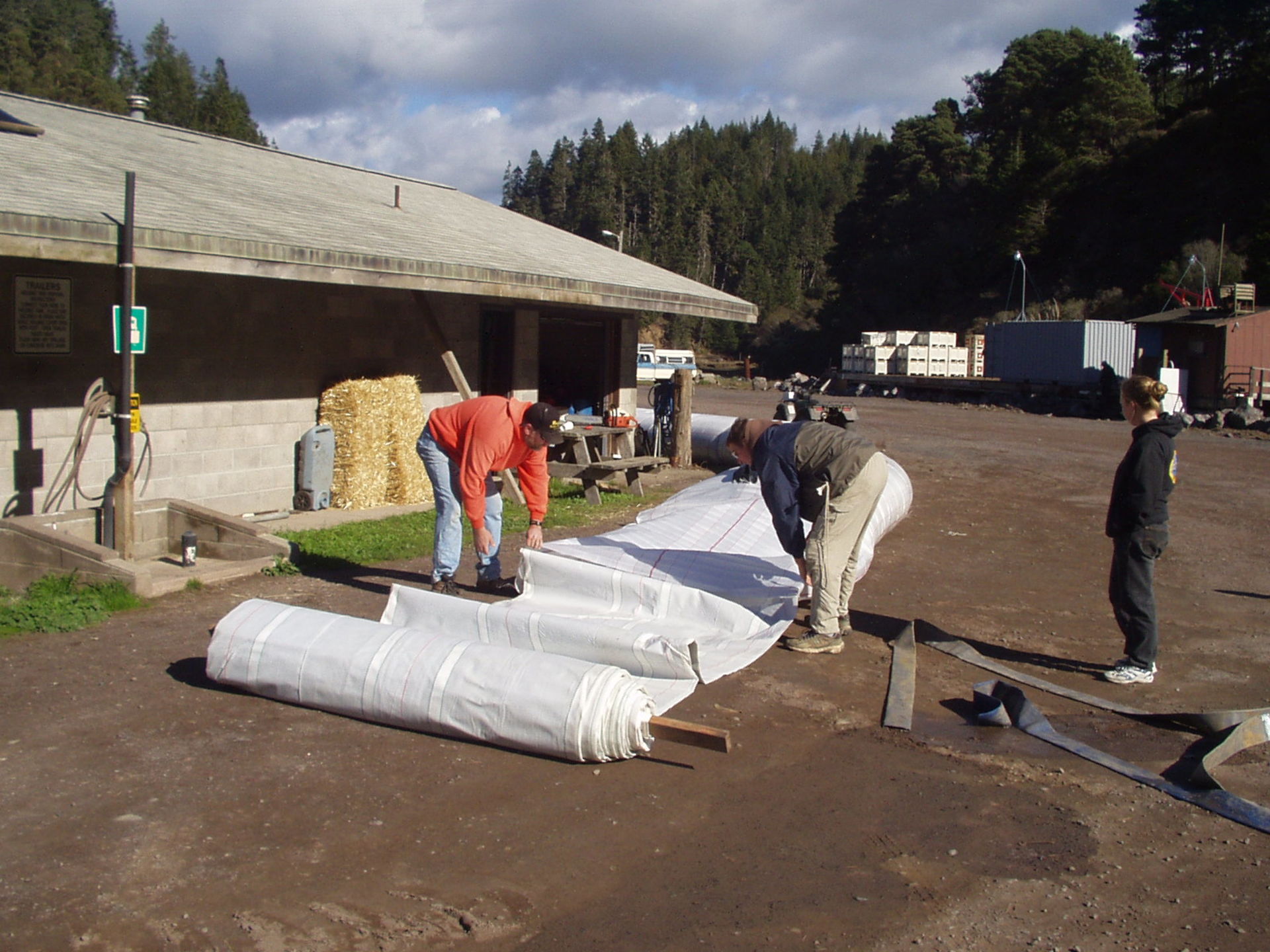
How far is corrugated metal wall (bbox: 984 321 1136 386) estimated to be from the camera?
106ft

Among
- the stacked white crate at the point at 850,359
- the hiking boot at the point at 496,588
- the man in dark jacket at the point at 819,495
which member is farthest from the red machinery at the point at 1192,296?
the hiking boot at the point at 496,588

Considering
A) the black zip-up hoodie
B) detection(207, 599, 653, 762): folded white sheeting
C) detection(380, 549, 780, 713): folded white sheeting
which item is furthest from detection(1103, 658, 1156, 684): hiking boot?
detection(207, 599, 653, 762): folded white sheeting

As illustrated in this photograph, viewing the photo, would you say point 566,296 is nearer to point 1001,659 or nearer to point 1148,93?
point 1001,659

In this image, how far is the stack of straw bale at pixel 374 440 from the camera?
10.5m

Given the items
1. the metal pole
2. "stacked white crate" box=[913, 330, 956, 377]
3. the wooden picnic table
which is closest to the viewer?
the metal pole

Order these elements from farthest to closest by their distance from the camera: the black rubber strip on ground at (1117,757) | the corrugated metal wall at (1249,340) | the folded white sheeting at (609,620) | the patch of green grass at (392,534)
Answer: the corrugated metal wall at (1249,340), the patch of green grass at (392,534), the folded white sheeting at (609,620), the black rubber strip on ground at (1117,757)

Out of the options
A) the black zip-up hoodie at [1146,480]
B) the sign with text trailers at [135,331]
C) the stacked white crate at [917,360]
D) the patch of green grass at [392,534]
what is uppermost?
the stacked white crate at [917,360]

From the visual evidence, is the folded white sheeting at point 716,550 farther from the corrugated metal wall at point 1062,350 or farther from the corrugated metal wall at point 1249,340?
the corrugated metal wall at point 1062,350

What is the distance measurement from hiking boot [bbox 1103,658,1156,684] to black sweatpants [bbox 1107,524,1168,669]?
0.08 feet

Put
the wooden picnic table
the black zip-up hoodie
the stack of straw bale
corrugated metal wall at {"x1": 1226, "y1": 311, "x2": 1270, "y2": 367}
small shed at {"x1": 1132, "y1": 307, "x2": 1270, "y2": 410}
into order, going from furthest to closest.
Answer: corrugated metal wall at {"x1": 1226, "y1": 311, "x2": 1270, "y2": 367}
small shed at {"x1": 1132, "y1": 307, "x2": 1270, "y2": 410}
the wooden picnic table
the stack of straw bale
the black zip-up hoodie

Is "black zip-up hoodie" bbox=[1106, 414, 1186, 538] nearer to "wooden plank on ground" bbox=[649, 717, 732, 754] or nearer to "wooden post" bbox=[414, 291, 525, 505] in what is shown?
"wooden plank on ground" bbox=[649, 717, 732, 754]

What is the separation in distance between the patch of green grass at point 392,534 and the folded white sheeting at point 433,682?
8.03ft

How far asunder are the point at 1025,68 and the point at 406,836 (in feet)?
250

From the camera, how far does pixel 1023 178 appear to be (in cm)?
6219
